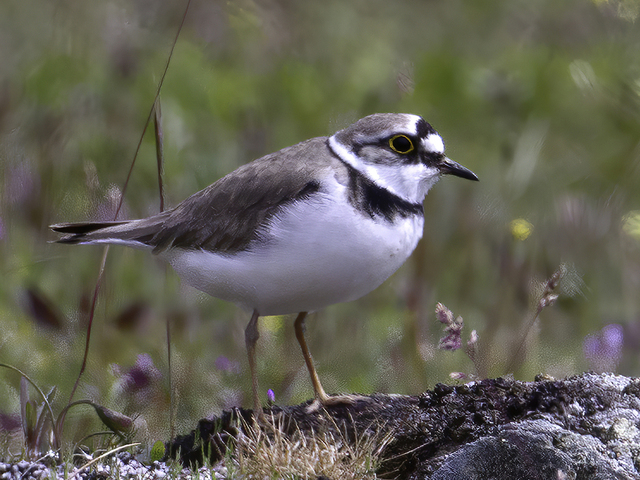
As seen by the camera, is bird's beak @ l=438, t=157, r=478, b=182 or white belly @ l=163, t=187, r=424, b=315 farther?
bird's beak @ l=438, t=157, r=478, b=182

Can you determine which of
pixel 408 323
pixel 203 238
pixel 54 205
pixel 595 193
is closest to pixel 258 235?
pixel 203 238

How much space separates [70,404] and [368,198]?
1.36 metres

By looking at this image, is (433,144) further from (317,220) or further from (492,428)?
(492,428)

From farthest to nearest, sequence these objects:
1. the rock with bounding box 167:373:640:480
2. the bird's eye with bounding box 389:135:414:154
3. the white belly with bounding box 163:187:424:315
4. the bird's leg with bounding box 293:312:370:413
Result: 1. the bird's leg with bounding box 293:312:370:413
2. the bird's eye with bounding box 389:135:414:154
3. the white belly with bounding box 163:187:424:315
4. the rock with bounding box 167:373:640:480

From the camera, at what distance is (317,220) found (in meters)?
2.28

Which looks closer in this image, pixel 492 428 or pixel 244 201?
pixel 492 428

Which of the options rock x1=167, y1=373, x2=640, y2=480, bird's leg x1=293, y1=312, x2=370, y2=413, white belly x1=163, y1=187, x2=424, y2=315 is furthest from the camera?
bird's leg x1=293, y1=312, x2=370, y2=413

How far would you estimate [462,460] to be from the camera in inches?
78.3

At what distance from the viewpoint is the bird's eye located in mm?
2383

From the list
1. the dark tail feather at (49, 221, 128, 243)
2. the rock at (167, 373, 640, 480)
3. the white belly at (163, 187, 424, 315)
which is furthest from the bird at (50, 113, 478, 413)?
the dark tail feather at (49, 221, 128, 243)

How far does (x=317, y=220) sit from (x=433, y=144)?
1.80 feet

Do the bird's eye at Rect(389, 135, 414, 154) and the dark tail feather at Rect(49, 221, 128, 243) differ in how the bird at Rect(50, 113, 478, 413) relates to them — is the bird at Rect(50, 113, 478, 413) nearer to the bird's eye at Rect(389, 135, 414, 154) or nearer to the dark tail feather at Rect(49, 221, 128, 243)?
the bird's eye at Rect(389, 135, 414, 154)

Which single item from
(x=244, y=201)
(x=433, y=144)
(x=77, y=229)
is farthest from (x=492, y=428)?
(x=77, y=229)

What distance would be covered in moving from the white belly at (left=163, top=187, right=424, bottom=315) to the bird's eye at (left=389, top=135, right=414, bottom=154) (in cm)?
26
